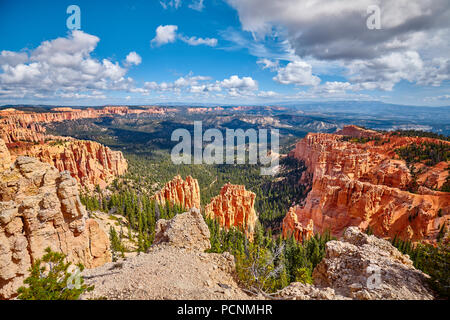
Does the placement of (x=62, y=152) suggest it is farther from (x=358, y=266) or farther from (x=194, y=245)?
(x=358, y=266)

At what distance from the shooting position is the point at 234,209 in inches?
1869

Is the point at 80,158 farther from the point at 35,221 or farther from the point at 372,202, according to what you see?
the point at 372,202

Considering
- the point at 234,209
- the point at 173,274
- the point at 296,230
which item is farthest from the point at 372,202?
the point at 173,274

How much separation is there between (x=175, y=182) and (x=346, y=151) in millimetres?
47239

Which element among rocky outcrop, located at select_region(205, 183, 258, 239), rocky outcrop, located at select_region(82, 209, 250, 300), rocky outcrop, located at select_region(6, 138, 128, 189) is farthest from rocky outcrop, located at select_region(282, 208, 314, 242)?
rocky outcrop, located at select_region(6, 138, 128, 189)

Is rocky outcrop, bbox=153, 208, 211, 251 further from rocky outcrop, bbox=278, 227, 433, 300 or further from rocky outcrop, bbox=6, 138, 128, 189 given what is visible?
rocky outcrop, bbox=6, 138, 128, 189

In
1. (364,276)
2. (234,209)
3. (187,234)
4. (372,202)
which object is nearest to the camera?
(364,276)

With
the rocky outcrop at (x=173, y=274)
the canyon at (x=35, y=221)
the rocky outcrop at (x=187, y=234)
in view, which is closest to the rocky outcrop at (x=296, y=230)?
the rocky outcrop at (x=187, y=234)

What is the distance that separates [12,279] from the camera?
11352 millimetres

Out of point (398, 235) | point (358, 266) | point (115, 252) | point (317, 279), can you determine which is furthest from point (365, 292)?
point (398, 235)

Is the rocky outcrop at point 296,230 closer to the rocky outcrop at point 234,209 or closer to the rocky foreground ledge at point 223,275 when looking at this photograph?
the rocky outcrop at point 234,209

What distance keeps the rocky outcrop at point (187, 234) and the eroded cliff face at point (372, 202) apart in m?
26.4

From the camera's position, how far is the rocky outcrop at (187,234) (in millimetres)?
16391

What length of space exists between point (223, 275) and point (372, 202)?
38424mm
